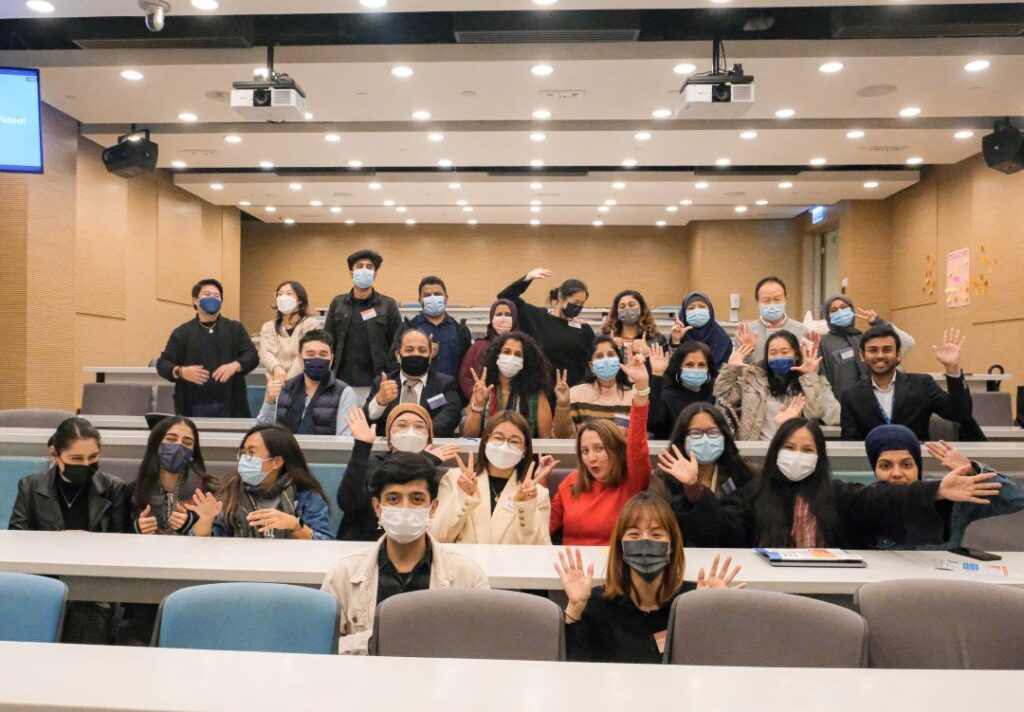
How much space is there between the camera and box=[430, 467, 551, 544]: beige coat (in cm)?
304

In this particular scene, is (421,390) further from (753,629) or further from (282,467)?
(753,629)

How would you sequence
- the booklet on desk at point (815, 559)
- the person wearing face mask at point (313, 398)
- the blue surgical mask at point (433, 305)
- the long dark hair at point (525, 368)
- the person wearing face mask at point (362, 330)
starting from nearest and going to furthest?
the booklet on desk at point (815, 559) → the person wearing face mask at point (313, 398) → the long dark hair at point (525, 368) → the blue surgical mask at point (433, 305) → the person wearing face mask at point (362, 330)

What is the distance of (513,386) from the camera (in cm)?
431

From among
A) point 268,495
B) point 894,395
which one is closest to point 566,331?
point 894,395

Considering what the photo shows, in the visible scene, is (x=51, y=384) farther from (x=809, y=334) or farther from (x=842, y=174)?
(x=842, y=174)

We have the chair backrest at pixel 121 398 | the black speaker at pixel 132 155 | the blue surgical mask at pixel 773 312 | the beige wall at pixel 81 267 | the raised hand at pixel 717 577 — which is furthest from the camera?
the black speaker at pixel 132 155

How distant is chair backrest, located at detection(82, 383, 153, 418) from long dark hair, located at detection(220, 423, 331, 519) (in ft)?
11.2

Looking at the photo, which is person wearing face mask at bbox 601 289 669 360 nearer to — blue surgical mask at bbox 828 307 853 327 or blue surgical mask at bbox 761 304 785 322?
blue surgical mask at bbox 761 304 785 322

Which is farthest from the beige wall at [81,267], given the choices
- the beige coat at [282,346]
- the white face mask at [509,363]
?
the white face mask at [509,363]

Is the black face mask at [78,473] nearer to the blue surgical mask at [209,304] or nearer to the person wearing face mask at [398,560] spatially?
the person wearing face mask at [398,560]

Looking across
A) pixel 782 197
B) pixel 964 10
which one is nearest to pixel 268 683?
pixel 964 10

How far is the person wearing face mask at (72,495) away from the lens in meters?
3.20

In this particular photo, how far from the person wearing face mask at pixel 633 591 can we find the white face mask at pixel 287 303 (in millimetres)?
3298

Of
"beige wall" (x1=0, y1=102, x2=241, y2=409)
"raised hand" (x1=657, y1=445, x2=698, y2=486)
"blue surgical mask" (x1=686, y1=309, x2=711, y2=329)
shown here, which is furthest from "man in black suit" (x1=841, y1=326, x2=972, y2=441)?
"beige wall" (x1=0, y1=102, x2=241, y2=409)
